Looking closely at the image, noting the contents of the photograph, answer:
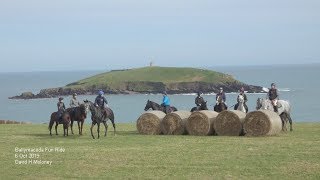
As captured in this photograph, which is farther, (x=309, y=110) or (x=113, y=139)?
(x=309, y=110)

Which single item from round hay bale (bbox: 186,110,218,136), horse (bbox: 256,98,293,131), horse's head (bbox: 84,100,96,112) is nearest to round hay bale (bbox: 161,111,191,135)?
round hay bale (bbox: 186,110,218,136)

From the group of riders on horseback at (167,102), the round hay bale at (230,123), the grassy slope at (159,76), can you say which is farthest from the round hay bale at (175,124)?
the grassy slope at (159,76)

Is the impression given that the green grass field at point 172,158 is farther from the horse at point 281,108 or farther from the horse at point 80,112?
the horse at point 281,108

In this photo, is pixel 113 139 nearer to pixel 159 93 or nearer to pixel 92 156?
pixel 92 156

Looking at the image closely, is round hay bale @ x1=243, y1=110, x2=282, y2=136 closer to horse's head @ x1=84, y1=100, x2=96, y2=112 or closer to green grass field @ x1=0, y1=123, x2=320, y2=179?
green grass field @ x1=0, y1=123, x2=320, y2=179

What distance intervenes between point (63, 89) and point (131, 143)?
136 m

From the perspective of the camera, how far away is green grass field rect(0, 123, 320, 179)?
→ 17.3 metres

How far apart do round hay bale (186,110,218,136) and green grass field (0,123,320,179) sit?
1667 mm

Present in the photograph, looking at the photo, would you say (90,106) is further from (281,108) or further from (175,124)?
(281,108)

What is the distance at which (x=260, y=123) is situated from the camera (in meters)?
26.8

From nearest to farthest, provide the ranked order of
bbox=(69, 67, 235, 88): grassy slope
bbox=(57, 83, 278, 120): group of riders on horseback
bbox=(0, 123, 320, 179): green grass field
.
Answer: bbox=(0, 123, 320, 179): green grass field → bbox=(57, 83, 278, 120): group of riders on horseback → bbox=(69, 67, 235, 88): grassy slope

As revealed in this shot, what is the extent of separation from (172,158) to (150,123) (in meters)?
9.88

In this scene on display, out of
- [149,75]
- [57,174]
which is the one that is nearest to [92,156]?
[57,174]

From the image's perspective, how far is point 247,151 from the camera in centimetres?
2134
